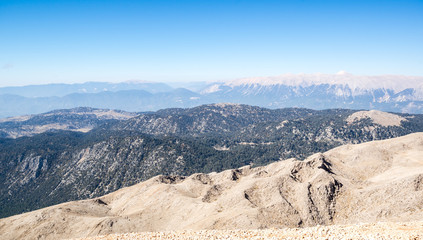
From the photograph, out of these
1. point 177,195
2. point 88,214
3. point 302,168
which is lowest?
point 88,214

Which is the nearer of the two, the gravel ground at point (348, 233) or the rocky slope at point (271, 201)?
the gravel ground at point (348, 233)

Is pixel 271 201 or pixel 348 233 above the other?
pixel 348 233

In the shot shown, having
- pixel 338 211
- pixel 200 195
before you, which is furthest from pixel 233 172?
pixel 338 211

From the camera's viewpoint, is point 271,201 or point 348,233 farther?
point 271,201

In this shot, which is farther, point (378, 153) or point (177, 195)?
point (378, 153)

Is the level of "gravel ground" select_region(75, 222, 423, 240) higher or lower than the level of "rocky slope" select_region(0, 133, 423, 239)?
higher

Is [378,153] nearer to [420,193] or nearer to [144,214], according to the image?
[420,193]

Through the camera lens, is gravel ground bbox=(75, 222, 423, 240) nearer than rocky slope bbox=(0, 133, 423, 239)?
Yes

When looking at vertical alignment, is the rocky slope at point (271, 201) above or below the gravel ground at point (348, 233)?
below
